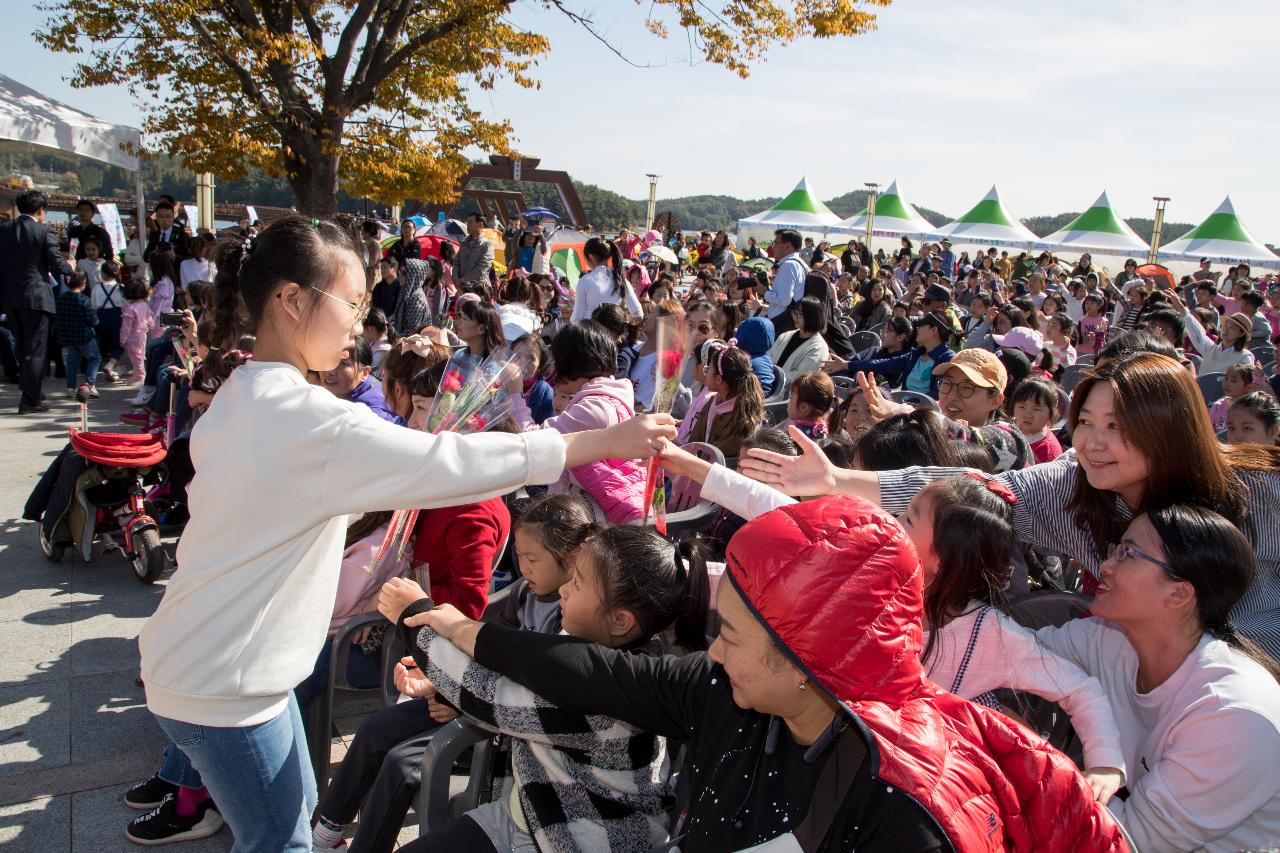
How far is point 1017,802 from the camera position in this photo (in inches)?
53.4

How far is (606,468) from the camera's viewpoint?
3734 mm

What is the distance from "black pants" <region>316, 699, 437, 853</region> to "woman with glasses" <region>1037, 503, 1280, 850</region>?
1725mm

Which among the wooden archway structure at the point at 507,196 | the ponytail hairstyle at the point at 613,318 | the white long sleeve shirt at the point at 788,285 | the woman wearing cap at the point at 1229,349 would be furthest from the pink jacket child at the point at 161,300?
the wooden archway structure at the point at 507,196

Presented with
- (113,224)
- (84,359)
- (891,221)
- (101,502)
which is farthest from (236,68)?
(891,221)

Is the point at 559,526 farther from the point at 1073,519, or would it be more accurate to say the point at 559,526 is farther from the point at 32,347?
the point at 32,347

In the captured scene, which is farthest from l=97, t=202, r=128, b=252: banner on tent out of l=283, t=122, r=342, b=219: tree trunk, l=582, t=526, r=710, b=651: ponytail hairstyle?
l=582, t=526, r=710, b=651: ponytail hairstyle

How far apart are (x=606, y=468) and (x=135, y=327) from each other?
8.24 meters

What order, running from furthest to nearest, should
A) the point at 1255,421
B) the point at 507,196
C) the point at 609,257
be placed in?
the point at 507,196 < the point at 609,257 < the point at 1255,421

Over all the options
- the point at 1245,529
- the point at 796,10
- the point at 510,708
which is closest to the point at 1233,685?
the point at 1245,529

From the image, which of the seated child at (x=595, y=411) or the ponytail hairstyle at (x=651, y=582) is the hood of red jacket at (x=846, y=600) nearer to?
the ponytail hairstyle at (x=651, y=582)

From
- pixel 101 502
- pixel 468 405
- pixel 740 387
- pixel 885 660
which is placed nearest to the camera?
pixel 885 660

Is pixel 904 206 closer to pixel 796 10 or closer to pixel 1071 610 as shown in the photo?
pixel 796 10

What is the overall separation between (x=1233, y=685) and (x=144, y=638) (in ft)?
7.70

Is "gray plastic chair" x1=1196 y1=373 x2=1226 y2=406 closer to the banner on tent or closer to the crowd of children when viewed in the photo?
the crowd of children
